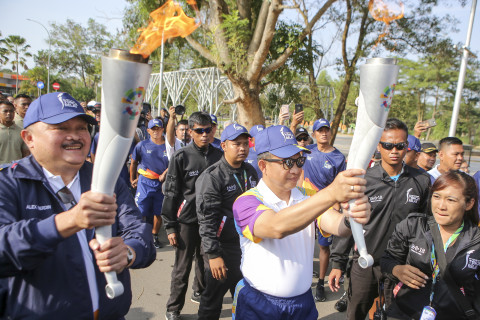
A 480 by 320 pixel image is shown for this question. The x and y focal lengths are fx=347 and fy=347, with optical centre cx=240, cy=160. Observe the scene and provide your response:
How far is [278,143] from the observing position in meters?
2.26

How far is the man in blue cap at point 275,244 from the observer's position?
209cm

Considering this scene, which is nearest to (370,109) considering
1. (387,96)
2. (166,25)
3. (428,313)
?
(387,96)

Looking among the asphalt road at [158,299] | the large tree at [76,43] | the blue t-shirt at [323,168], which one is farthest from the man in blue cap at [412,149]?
the large tree at [76,43]

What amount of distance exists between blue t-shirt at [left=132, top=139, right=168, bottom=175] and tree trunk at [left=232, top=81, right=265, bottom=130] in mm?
4148

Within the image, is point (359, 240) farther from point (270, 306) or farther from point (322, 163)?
point (322, 163)

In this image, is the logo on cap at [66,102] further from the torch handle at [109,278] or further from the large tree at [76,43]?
the large tree at [76,43]

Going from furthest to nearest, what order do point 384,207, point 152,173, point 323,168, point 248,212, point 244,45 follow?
1. point 244,45
2. point 152,173
3. point 323,168
4. point 384,207
5. point 248,212

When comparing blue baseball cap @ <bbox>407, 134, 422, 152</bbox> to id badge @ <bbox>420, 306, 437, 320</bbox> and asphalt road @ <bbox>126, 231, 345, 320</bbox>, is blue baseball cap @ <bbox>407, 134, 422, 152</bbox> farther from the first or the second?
id badge @ <bbox>420, 306, 437, 320</bbox>

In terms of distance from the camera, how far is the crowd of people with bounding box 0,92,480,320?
1544 mm

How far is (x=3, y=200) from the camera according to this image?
1.57 metres

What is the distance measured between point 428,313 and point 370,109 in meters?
1.57

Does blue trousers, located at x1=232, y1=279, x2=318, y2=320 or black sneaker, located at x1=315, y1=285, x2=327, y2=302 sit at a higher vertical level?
blue trousers, located at x1=232, y1=279, x2=318, y2=320

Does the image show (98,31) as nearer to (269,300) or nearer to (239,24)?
(239,24)

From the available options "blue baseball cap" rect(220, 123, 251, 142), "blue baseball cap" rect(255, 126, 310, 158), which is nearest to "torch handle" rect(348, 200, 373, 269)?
"blue baseball cap" rect(255, 126, 310, 158)
